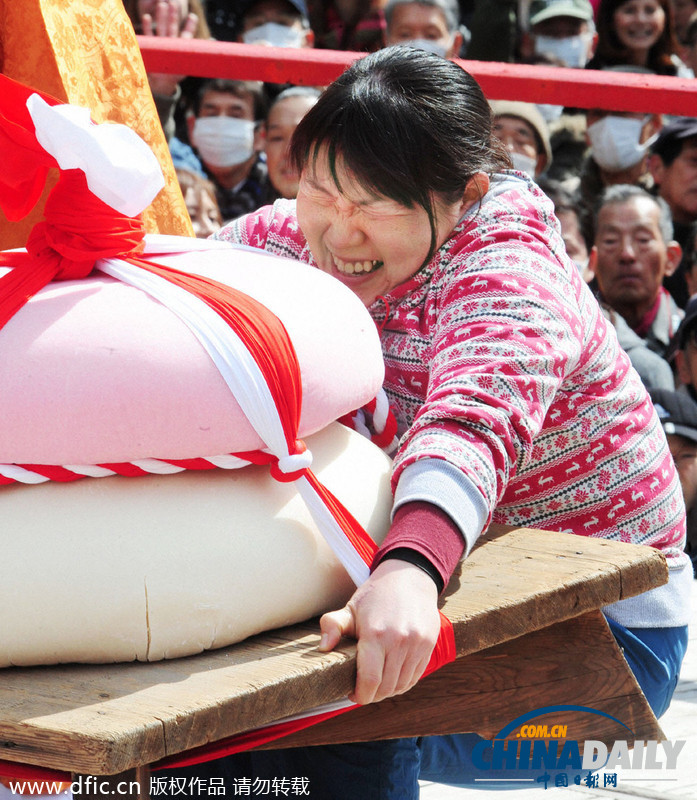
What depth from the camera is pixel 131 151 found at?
3.02ft

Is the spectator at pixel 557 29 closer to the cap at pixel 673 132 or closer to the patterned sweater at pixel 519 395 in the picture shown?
the cap at pixel 673 132

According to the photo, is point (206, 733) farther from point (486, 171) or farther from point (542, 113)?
point (542, 113)

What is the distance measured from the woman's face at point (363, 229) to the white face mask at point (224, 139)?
261 cm

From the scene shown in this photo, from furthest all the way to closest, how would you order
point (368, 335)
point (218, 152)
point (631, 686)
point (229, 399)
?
1. point (218, 152)
2. point (631, 686)
3. point (368, 335)
4. point (229, 399)

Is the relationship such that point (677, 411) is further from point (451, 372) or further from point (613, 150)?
point (451, 372)

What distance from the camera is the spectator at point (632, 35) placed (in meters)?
4.02

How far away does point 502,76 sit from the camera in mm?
2496

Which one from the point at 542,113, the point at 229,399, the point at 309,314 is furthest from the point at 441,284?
the point at 542,113

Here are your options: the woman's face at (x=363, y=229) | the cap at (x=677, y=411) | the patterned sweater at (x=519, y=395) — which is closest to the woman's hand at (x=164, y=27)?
the cap at (x=677, y=411)

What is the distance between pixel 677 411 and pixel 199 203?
147 cm

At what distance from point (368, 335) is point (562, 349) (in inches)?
7.2

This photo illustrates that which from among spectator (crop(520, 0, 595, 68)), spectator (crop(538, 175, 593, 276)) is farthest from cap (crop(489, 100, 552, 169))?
spectator (crop(520, 0, 595, 68))

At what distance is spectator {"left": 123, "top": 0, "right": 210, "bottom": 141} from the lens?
3.66 metres

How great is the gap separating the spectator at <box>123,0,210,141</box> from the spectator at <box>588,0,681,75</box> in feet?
4.63
